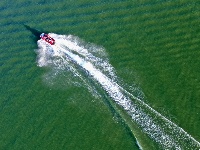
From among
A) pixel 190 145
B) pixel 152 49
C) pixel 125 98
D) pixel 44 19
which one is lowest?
pixel 190 145

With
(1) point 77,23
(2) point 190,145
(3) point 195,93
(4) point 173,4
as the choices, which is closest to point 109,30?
(1) point 77,23

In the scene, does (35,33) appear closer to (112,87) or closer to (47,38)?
(47,38)

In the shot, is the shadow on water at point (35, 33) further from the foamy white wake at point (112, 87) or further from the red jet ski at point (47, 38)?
the red jet ski at point (47, 38)

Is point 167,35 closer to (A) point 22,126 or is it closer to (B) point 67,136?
(B) point 67,136

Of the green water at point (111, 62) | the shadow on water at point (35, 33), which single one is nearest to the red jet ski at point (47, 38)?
the shadow on water at point (35, 33)

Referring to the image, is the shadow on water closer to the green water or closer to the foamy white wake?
the green water

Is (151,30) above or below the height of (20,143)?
above

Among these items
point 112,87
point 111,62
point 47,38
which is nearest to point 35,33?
point 47,38
